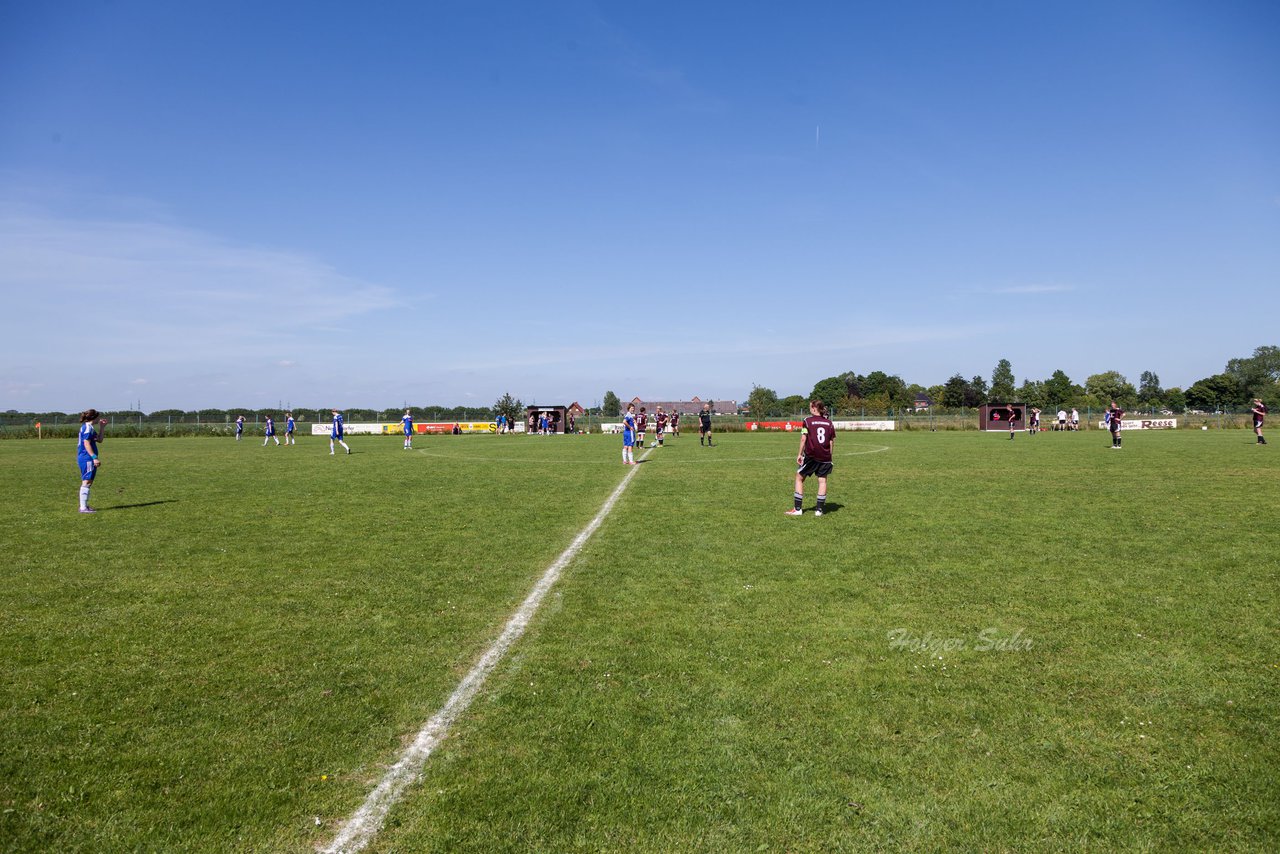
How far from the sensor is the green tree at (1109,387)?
163 metres

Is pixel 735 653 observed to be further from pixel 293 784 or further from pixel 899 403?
pixel 899 403

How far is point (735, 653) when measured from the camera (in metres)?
5.84

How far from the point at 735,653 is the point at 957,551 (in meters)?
5.14

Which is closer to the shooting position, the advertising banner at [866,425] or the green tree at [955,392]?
the advertising banner at [866,425]

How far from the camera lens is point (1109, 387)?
549 feet

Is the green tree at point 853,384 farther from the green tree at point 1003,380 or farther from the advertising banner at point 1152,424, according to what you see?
the advertising banner at point 1152,424

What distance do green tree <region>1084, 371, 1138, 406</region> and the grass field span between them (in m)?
179

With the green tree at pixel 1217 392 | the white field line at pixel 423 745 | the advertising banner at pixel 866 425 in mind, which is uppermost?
the green tree at pixel 1217 392

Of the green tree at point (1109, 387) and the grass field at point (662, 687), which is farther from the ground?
the green tree at point (1109, 387)

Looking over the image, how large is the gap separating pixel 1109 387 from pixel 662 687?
636 ft

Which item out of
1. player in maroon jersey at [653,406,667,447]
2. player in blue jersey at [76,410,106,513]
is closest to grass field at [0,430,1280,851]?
player in blue jersey at [76,410,106,513]

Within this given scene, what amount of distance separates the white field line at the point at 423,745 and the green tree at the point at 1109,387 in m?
182

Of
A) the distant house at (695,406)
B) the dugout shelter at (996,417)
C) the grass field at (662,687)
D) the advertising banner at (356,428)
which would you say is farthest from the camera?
the distant house at (695,406)

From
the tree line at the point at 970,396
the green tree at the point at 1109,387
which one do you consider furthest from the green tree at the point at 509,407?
the green tree at the point at 1109,387
